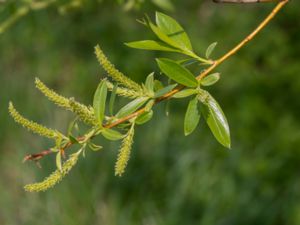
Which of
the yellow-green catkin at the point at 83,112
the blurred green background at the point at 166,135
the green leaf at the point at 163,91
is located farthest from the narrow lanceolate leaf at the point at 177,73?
the blurred green background at the point at 166,135

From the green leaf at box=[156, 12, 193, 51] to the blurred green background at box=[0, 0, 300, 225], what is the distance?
1.67 metres

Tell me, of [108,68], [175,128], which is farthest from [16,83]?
[108,68]

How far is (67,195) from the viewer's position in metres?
3.14

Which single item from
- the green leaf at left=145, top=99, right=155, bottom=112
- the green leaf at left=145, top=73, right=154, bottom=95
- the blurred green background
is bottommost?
the blurred green background

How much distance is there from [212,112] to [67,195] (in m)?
2.35

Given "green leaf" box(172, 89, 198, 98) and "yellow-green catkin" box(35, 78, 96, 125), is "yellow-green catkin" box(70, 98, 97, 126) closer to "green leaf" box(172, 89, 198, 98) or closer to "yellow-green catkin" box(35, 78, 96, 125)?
"yellow-green catkin" box(35, 78, 96, 125)

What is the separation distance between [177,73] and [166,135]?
8.43 ft

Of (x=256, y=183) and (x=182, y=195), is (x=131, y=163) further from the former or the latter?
(x=256, y=183)

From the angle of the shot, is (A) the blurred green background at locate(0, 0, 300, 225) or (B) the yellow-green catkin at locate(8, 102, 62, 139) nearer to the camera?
(B) the yellow-green catkin at locate(8, 102, 62, 139)

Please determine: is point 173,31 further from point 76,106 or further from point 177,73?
point 76,106

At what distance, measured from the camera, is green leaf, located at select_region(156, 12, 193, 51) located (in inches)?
35.6

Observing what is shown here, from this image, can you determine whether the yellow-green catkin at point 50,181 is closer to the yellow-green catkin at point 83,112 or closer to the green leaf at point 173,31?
the yellow-green catkin at point 83,112

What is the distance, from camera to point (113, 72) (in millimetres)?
849

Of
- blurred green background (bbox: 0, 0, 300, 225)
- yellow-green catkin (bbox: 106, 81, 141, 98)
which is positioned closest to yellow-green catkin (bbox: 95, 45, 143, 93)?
yellow-green catkin (bbox: 106, 81, 141, 98)
